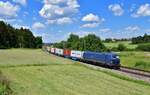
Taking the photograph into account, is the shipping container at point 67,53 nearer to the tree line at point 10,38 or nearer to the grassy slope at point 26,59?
the grassy slope at point 26,59

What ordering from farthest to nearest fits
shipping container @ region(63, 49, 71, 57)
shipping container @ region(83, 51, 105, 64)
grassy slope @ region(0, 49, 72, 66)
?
shipping container @ region(63, 49, 71, 57), grassy slope @ region(0, 49, 72, 66), shipping container @ region(83, 51, 105, 64)

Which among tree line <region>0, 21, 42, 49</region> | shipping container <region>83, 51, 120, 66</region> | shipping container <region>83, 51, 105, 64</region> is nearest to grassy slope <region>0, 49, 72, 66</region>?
shipping container <region>83, 51, 105, 64</region>

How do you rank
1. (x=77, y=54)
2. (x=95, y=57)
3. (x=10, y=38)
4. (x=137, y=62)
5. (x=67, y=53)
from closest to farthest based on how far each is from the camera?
(x=137, y=62) < (x=95, y=57) < (x=77, y=54) < (x=67, y=53) < (x=10, y=38)

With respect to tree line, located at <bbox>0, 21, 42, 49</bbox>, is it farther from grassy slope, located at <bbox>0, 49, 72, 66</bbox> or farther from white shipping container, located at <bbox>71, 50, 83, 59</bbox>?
white shipping container, located at <bbox>71, 50, 83, 59</bbox>

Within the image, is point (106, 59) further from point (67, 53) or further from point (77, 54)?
point (67, 53)

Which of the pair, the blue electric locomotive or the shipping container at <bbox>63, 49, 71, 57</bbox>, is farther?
the shipping container at <bbox>63, 49, 71, 57</bbox>

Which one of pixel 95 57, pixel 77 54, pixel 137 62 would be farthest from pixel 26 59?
pixel 137 62

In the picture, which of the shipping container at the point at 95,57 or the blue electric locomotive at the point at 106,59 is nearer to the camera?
the blue electric locomotive at the point at 106,59

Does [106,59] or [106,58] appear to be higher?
[106,58]

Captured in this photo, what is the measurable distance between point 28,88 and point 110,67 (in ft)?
102

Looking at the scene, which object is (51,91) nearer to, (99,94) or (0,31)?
(99,94)

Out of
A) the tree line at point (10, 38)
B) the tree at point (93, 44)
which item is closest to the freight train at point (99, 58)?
the tree at point (93, 44)

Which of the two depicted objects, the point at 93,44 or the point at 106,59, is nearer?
the point at 106,59

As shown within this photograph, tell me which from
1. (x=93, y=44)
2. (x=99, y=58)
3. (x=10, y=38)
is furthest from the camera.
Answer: (x=10, y=38)
